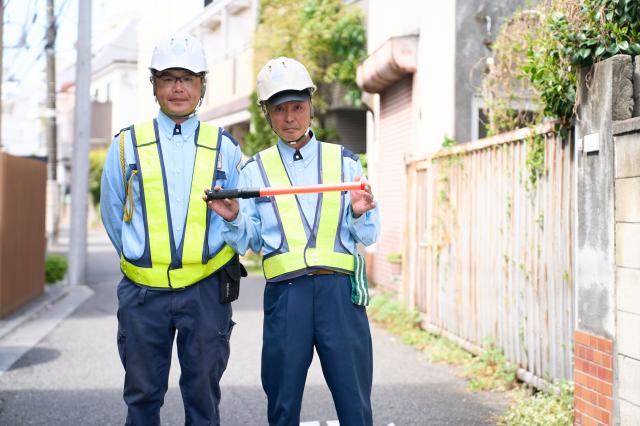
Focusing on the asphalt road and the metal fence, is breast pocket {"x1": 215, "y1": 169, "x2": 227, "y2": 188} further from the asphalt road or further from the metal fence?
the metal fence

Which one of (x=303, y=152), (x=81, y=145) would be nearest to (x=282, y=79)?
(x=303, y=152)

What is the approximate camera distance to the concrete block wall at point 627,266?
4.72 meters

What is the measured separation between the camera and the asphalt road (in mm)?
6102

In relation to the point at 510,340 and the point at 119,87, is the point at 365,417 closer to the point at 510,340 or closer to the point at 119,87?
the point at 510,340

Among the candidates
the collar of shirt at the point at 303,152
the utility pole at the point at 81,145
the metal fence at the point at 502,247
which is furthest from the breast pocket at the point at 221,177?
the utility pole at the point at 81,145

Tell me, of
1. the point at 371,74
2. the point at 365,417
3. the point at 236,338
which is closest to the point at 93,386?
the point at 236,338

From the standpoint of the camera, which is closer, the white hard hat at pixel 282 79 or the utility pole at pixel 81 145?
the white hard hat at pixel 282 79

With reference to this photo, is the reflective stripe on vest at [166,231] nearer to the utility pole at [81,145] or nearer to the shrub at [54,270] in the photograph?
the utility pole at [81,145]

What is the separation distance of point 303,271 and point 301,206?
0.29 metres

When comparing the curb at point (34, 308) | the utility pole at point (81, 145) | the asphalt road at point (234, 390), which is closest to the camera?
the asphalt road at point (234, 390)

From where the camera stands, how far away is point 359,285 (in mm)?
3773

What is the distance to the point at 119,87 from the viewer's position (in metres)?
36.4

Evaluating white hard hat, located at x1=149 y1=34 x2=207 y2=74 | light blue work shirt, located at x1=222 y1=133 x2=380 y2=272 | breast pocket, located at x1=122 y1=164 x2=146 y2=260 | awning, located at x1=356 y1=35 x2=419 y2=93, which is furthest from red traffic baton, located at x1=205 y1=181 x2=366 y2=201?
awning, located at x1=356 y1=35 x2=419 y2=93

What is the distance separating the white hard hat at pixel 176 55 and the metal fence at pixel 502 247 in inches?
127
